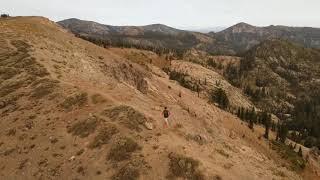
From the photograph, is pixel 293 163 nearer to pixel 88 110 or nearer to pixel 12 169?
pixel 88 110

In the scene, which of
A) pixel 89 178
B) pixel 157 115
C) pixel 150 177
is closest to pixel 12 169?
pixel 89 178

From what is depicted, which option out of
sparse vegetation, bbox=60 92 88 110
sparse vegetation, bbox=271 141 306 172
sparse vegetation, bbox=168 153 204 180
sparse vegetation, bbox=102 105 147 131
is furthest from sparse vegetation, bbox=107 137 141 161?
sparse vegetation, bbox=271 141 306 172

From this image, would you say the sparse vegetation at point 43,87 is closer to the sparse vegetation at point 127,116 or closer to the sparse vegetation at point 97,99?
the sparse vegetation at point 97,99

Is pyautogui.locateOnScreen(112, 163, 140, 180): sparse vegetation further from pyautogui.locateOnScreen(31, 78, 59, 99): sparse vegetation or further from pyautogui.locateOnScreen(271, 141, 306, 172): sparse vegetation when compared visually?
pyautogui.locateOnScreen(271, 141, 306, 172): sparse vegetation

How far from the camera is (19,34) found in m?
79.9

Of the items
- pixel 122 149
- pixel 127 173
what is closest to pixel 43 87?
pixel 122 149

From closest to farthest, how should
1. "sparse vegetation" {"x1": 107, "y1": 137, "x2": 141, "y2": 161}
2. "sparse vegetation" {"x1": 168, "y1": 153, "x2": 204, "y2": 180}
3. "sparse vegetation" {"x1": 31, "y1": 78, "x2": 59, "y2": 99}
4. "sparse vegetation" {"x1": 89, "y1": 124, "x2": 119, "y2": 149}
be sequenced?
1. "sparse vegetation" {"x1": 168, "y1": 153, "x2": 204, "y2": 180}
2. "sparse vegetation" {"x1": 107, "y1": 137, "x2": 141, "y2": 161}
3. "sparse vegetation" {"x1": 89, "y1": 124, "x2": 119, "y2": 149}
4. "sparse vegetation" {"x1": 31, "y1": 78, "x2": 59, "y2": 99}

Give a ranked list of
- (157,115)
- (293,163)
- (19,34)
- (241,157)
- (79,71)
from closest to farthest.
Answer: (241,157) → (157,115) → (79,71) → (19,34) → (293,163)

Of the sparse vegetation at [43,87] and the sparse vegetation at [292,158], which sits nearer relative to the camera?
the sparse vegetation at [43,87]

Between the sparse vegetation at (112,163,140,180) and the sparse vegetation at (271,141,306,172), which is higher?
the sparse vegetation at (112,163,140,180)

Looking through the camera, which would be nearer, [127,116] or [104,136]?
[104,136]

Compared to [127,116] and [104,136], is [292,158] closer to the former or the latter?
[127,116]

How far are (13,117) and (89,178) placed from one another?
1665cm

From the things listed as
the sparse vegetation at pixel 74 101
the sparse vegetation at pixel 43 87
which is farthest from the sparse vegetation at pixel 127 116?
the sparse vegetation at pixel 43 87
